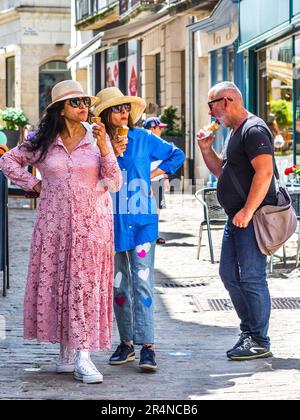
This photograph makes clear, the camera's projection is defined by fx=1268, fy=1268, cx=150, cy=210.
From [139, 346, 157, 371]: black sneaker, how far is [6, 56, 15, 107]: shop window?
47967 millimetres

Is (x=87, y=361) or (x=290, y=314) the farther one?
(x=290, y=314)

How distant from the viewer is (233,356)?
340 inches

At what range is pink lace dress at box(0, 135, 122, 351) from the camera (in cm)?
788

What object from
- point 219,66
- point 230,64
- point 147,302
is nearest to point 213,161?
point 147,302

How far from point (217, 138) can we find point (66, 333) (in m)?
21.9

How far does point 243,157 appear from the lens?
8.62 m

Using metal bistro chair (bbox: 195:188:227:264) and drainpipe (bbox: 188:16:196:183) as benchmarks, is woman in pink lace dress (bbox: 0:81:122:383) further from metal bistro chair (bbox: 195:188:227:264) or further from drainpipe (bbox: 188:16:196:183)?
A: drainpipe (bbox: 188:16:196:183)

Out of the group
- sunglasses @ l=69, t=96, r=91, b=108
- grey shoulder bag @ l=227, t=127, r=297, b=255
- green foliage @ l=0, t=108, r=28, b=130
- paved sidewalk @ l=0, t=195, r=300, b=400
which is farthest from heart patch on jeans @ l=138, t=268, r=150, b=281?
green foliage @ l=0, t=108, r=28, b=130

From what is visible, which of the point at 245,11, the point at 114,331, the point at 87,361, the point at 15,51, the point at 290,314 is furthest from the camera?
the point at 15,51

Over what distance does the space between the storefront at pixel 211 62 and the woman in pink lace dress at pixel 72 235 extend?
58.3ft

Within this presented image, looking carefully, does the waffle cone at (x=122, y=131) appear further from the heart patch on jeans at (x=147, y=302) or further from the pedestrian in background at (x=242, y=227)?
the heart patch on jeans at (x=147, y=302)

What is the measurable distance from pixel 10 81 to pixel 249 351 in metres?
49.4
